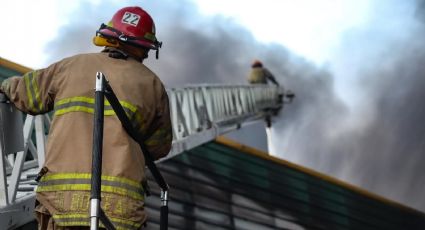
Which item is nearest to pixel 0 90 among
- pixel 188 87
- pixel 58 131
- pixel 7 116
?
pixel 7 116

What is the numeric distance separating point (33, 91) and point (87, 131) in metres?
0.50

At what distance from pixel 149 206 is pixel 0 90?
449 centimetres

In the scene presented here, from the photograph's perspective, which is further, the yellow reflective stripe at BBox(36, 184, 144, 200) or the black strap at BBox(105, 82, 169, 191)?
the yellow reflective stripe at BBox(36, 184, 144, 200)

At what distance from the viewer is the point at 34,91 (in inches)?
147

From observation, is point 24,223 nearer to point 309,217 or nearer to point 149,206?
point 149,206

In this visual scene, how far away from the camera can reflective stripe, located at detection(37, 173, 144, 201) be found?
10.9ft

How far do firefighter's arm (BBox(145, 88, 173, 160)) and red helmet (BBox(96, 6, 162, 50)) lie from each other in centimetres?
27

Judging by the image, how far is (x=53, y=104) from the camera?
3732 millimetres

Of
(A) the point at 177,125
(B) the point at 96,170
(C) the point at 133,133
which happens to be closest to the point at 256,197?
(A) the point at 177,125

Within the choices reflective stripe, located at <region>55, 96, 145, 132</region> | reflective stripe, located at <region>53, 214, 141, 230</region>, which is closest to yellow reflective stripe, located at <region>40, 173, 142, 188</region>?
reflective stripe, located at <region>53, 214, 141, 230</region>

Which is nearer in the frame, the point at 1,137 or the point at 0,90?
the point at 0,90

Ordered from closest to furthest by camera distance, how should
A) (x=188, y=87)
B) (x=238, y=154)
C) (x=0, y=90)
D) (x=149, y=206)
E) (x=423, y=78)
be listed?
(x=0, y=90)
(x=149, y=206)
(x=238, y=154)
(x=188, y=87)
(x=423, y=78)

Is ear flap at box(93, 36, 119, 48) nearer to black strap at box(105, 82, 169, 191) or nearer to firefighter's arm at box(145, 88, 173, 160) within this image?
firefighter's arm at box(145, 88, 173, 160)

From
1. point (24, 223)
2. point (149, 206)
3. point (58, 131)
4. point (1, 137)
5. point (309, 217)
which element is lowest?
point (309, 217)
